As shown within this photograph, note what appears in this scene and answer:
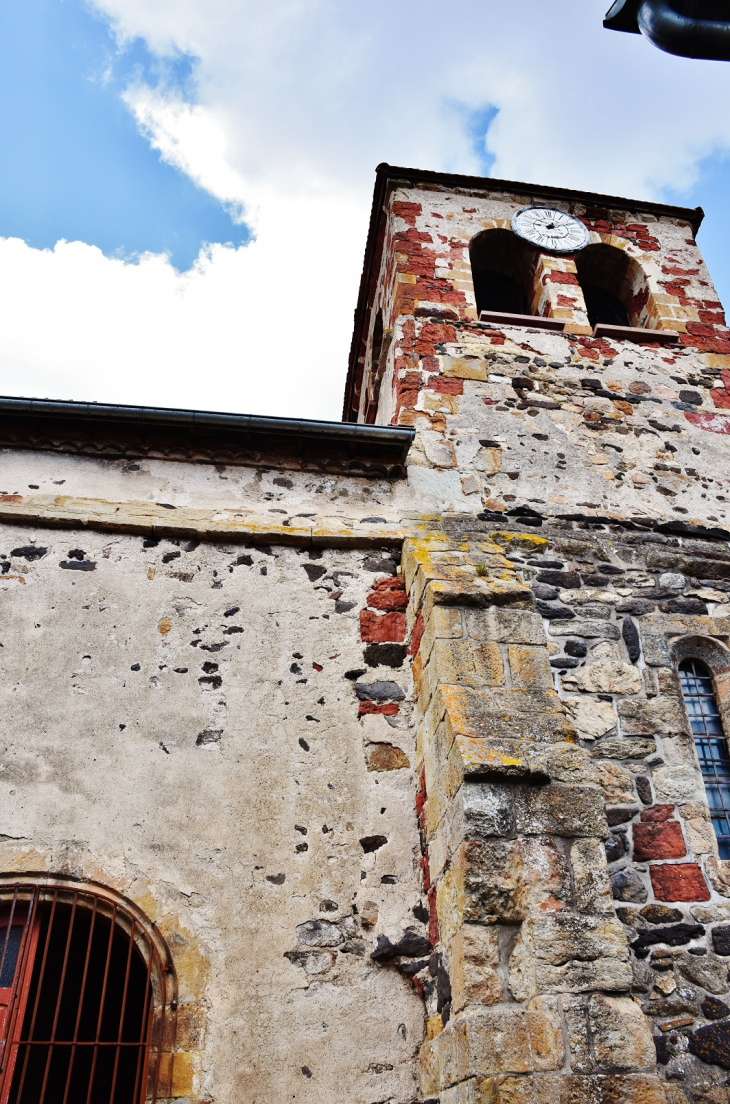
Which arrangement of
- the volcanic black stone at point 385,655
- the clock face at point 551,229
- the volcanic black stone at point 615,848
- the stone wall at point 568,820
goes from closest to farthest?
the stone wall at point 568,820 < the volcanic black stone at point 615,848 < the volcanic black stone at point 385,655 < the clock face at point 551,229

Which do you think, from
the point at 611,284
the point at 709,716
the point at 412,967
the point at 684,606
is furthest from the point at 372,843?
the point at 611,284

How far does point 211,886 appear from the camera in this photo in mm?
4234

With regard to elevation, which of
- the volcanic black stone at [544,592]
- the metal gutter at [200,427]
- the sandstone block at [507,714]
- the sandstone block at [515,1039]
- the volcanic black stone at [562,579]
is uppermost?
the metal gutter at [200,427]

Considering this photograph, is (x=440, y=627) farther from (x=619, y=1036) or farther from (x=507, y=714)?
(x=619, y=1036)

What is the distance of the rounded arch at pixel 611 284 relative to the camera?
27.3 feet

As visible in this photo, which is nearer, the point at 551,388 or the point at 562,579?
the point at 562,579

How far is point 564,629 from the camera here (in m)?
5.27

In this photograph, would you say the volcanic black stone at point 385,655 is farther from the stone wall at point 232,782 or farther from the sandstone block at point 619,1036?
the sandstone block at point 619,1036

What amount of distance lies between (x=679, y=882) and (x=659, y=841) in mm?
224

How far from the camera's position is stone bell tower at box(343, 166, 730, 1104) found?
A: 11.2 ft

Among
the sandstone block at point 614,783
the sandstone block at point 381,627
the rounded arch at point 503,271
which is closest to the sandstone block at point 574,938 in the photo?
the sandstone block at point 614,783

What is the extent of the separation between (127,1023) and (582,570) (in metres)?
4.44

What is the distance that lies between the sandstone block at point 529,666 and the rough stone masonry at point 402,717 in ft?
0.05

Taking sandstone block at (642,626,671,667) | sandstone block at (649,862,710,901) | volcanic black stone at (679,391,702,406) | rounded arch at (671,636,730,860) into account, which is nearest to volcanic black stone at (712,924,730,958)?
sandstone block at (649,862,710,901)
